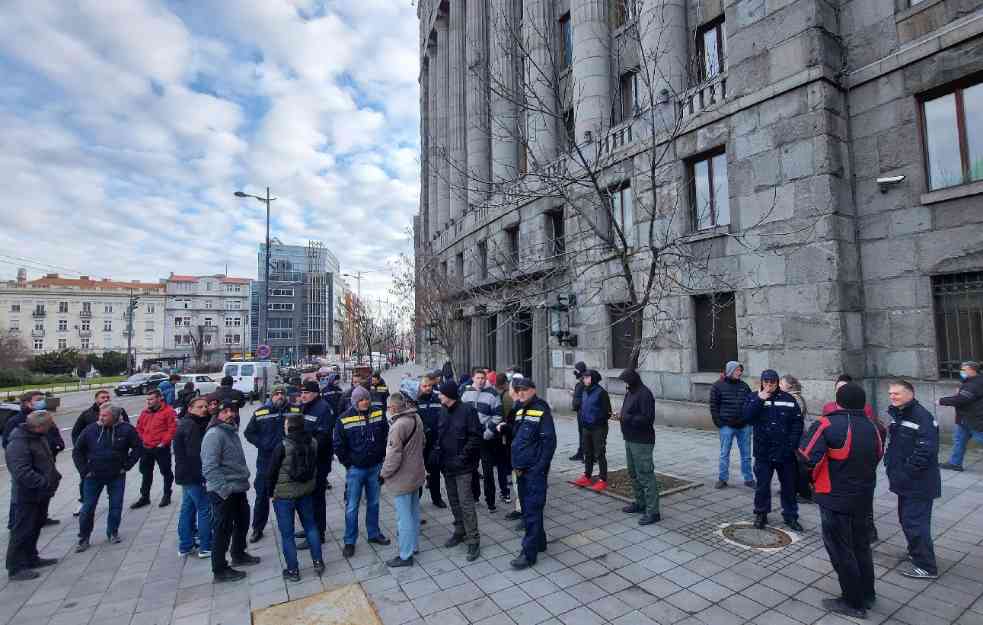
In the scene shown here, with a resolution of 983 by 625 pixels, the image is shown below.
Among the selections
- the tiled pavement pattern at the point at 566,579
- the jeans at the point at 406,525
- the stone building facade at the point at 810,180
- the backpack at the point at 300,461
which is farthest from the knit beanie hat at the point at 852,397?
the backpack at the point at 300,461

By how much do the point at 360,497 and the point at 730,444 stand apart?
5515 millimetres

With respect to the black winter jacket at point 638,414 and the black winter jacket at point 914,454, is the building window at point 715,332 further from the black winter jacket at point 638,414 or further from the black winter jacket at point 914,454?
the black winter jacket at point 914,454

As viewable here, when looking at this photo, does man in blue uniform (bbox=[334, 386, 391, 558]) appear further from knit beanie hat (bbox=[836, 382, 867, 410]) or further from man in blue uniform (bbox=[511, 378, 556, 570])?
knit beanie hat (bbox=[836, 382, 867, 410])

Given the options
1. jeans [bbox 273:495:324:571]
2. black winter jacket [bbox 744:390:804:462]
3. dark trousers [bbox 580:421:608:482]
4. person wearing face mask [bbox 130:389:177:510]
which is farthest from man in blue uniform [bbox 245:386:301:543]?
black winter jacket [bbox 744:390:804:462]

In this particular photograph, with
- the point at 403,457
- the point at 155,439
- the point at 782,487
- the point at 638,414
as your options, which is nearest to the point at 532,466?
the point at 403,457

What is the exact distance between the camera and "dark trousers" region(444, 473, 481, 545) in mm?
5289

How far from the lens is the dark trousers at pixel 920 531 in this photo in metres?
4.40

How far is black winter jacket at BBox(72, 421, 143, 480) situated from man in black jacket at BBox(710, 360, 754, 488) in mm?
8192

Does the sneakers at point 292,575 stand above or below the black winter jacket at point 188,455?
below

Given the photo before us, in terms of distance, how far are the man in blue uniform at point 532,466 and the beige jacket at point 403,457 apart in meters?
1.11

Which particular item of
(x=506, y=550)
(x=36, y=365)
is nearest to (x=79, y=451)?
(x=506, y=550)

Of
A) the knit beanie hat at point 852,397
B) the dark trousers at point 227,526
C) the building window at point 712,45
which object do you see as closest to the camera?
the knit beanie hat at point 852,397

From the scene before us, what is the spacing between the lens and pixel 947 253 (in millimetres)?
9000

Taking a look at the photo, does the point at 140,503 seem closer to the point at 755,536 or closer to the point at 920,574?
the point at 755,536
